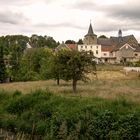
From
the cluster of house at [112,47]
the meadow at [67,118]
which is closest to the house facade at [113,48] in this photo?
the cluster of house at [112,47]

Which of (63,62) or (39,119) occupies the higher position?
(63,62)

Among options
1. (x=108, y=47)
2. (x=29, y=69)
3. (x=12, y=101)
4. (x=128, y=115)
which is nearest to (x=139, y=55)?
(x=108, y=47)

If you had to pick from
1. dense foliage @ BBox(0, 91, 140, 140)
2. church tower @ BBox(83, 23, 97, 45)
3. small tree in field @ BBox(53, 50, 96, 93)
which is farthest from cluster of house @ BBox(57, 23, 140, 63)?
dense foliage @ BBox(0, 91, 140, 140)

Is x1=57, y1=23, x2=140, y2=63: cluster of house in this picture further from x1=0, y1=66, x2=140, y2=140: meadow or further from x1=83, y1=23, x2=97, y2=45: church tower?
x1=0, y1=66, x2=140, y2=140: meadow

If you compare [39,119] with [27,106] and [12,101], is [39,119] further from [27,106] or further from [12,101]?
[12,101]

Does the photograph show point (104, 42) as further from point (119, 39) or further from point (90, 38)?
point (119, 39)

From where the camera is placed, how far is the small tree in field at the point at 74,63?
127 feet

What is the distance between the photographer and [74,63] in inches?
1521

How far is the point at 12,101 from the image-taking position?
25.6 m

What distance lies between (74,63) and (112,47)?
7157 centimetres

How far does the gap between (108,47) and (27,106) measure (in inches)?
3418

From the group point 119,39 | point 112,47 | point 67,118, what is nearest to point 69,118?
point 67,118

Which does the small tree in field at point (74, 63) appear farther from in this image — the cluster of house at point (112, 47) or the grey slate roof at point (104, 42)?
the grey slate roof at point (104, 42)

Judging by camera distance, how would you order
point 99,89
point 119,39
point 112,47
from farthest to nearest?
1. point 119,39
2. point 112,47
3. point 99,89
